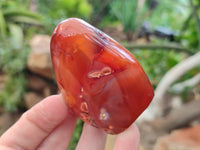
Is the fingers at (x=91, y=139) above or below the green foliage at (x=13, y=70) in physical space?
above

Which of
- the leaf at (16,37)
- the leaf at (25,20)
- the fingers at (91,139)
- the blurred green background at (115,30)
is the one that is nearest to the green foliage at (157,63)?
the blurred green background at (115,30)

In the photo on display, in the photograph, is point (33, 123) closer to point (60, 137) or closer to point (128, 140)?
point (60, 137)

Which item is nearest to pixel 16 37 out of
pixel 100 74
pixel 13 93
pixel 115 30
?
pixel 13 93

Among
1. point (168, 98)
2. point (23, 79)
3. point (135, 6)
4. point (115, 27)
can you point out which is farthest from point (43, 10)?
point (168, 98)

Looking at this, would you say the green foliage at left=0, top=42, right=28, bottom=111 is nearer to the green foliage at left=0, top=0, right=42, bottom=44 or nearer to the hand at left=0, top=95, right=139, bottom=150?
the green foliage at left=0, top=0, right=42, bottom=44

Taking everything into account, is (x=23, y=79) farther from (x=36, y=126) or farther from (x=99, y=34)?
(x=99, y=34)

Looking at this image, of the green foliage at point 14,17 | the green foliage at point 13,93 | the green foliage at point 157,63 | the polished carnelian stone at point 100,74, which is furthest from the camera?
the green foliage at point 14,17

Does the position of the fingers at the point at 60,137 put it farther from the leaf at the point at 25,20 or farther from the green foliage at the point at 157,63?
the leaf at the point at 25,20

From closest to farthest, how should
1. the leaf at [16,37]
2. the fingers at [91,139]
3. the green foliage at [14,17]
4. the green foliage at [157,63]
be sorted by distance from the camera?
1. the fingers at [91,139]
2. the green foliage at [157,63]
3. the leaf at [16,37]
4. the green foliage at [14,17]
